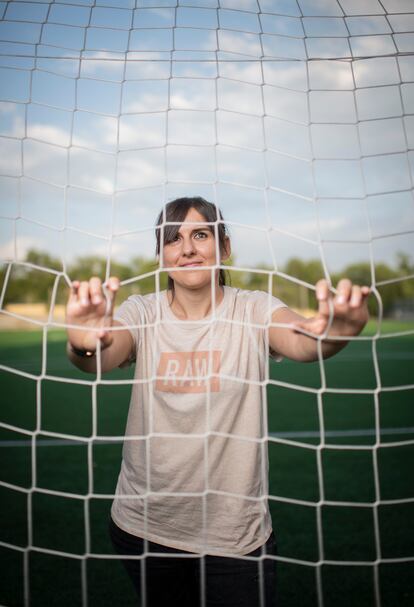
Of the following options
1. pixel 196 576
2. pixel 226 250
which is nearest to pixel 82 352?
pixel 226 250

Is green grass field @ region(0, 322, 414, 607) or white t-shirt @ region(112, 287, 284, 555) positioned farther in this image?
green grass field @ region(0, 322, 414, 607)

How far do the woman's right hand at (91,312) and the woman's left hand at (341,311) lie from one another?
0.55m

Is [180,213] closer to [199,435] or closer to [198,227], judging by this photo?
[198,227]

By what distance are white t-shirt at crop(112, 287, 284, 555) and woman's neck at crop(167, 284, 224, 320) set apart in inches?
1.8

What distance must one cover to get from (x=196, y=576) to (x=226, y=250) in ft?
3.60

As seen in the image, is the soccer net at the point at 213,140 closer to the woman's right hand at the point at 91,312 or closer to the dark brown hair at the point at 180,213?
the dark brown hair at the point at 180,213

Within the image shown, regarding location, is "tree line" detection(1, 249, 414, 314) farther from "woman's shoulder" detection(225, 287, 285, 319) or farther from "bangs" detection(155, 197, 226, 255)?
"woman's shoulder" detection(225, 287, 285, 319)

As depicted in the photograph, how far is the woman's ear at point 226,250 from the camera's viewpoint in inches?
81.9

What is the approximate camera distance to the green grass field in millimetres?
2686

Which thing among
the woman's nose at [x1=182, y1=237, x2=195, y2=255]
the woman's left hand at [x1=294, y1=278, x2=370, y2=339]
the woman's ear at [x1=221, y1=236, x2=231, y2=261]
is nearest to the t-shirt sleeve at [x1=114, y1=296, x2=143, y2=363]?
the woman's nose at [x1=182, y1=237, x2=195, y2=255]

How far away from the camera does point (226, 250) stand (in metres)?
2.11

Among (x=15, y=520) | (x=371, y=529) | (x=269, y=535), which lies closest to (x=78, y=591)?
(x=15, y=520)

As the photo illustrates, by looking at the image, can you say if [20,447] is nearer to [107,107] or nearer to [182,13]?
[107,107]

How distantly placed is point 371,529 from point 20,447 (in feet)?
10.4
